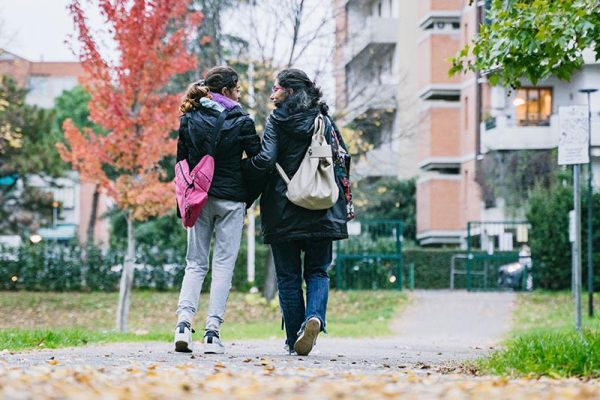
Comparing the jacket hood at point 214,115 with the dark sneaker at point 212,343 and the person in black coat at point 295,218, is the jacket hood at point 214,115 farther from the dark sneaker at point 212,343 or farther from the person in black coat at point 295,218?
the dark sneaker at point 212,343

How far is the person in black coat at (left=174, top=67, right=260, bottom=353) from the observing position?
1019 cm

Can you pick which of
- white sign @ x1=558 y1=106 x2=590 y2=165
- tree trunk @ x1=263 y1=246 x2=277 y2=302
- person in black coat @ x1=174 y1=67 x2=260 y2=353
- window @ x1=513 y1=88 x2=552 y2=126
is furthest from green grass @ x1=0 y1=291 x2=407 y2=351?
window @ x1=513 y1=88 x2=552 y2=126

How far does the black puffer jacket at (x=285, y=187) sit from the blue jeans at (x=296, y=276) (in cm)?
16

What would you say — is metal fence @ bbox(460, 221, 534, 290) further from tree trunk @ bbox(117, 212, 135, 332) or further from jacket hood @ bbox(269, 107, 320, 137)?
jacket hood @ bbox(269, 107, 320, 137)

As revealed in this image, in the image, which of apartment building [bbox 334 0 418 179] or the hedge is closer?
the hedge

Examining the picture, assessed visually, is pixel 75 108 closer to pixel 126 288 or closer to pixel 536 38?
pixel 126 288

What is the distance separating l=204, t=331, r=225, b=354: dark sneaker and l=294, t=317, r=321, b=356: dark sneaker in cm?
56

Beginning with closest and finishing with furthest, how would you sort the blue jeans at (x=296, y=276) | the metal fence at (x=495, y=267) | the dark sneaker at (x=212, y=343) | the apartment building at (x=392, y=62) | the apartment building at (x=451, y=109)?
the dark sneaker at (x=212, y=343)
the blue jeans at (x=296, y=276)
the metal fence at (x=495, y=267)
the apartment building at (x=451, y=109)
the apartment building at (x=392, y=62)

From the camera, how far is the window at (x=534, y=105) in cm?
4622

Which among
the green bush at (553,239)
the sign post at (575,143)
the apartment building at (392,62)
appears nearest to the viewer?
the sign post at (575,143)

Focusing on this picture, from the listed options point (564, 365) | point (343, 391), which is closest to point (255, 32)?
point (564, 365)

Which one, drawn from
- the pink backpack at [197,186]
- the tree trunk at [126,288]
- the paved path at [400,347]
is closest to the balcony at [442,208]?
the paved path at [400,347]

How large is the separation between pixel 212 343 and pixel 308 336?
2.27 ft

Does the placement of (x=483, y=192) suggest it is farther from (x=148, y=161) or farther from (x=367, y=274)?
(x=148, y=161)
